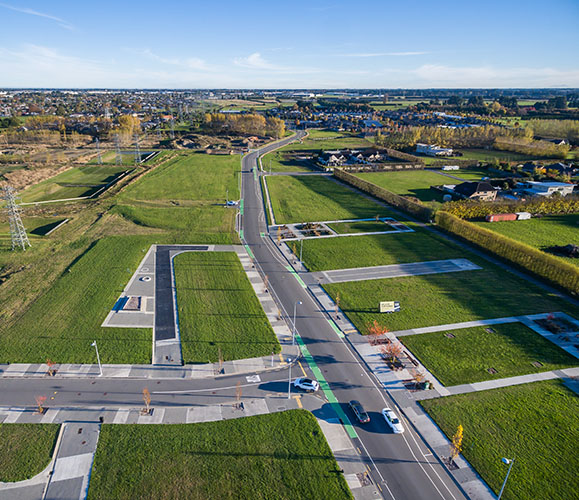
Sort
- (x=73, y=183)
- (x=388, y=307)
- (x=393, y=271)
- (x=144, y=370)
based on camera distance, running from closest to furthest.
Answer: (x=144, y=370) → (x=388, y=307) → (x=393, y=271) → (x=73, y=183)

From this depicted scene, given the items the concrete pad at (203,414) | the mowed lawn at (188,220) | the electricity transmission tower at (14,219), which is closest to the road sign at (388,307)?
the concrete pad at (203,414)

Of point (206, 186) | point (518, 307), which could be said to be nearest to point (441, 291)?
point (518, 307)

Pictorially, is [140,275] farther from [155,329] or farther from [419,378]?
[419,378]

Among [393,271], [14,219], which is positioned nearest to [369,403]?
[393,271]

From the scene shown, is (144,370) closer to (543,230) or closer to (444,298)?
(444,298)

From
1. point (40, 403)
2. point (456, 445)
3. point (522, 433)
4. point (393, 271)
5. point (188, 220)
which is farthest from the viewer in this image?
point (188, 220)

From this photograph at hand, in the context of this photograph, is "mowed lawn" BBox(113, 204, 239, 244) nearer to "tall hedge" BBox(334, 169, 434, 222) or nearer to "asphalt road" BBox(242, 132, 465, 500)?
"asphalt road" BBox(242, 132, 465, 500)
